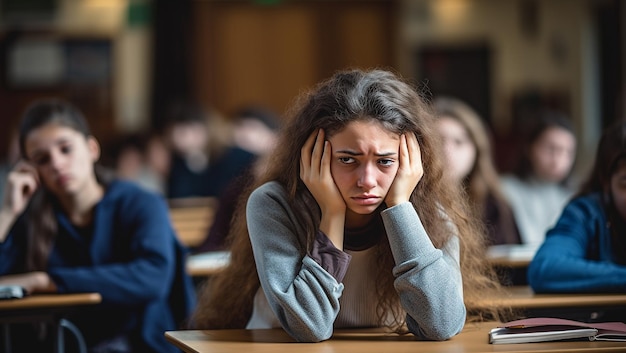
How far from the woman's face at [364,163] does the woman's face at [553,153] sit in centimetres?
324

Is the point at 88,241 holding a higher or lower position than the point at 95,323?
higher

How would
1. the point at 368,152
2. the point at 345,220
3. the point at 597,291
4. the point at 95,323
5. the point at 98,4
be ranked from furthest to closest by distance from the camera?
the point at 98,4
the point at 95,323
the point at 597,291
the point at 345,220
the point at 368,152

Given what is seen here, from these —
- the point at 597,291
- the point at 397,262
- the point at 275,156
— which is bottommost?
the point at 597,291

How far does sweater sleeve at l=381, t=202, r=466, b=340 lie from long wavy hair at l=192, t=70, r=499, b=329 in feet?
0.41

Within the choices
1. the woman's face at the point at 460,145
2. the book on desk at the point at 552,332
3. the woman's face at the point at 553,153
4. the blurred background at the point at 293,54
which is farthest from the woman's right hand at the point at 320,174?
the blurred background at the point at 293,54

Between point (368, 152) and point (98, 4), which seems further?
point (98, 4)

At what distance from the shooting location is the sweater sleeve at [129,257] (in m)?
3.17

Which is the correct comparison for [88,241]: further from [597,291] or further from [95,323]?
[597,291]

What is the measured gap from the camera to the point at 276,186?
251cm

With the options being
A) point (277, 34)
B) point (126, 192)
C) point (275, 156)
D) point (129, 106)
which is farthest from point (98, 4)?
point (275, 156)

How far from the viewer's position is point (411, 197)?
253cm

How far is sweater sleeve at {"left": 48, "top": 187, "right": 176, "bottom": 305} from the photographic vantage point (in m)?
3.17

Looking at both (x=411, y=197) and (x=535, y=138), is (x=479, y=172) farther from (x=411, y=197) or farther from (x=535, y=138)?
(x=411, y=197)

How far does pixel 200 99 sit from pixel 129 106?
72 centimetres
